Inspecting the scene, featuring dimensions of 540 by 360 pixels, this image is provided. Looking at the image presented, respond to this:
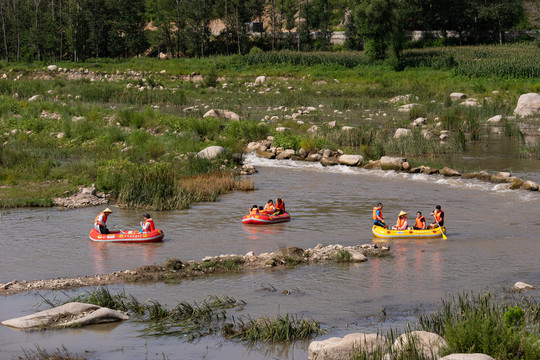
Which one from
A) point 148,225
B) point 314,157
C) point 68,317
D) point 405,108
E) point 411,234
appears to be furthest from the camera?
point 405,108

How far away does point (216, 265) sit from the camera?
17.0 meters

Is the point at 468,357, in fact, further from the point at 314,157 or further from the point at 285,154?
the point at 285,154

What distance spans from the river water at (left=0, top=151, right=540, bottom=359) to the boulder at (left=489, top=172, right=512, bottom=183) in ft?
2.63

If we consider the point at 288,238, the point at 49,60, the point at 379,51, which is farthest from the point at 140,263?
the point at 49,60

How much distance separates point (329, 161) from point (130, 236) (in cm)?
1471

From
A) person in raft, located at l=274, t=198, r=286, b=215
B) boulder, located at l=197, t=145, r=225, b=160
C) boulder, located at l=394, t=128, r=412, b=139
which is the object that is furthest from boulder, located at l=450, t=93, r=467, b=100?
person in raft, located at l=274, t=198, r=286, b=215

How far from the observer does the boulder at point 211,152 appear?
31.2m

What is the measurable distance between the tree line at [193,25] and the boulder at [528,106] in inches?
1400

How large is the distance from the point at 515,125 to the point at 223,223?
85.4ft

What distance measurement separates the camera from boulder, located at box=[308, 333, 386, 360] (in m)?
10.7

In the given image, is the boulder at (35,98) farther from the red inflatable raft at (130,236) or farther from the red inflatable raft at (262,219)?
the red inflatable raft at (130,236)

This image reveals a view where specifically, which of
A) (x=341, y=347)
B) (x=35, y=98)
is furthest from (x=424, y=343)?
(x=35, y=98)

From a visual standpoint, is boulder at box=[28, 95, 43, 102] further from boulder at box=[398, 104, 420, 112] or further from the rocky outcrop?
the rocky outcrop

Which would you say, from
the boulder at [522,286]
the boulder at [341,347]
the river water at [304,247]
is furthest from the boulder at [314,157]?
the boulder at [341,347]
